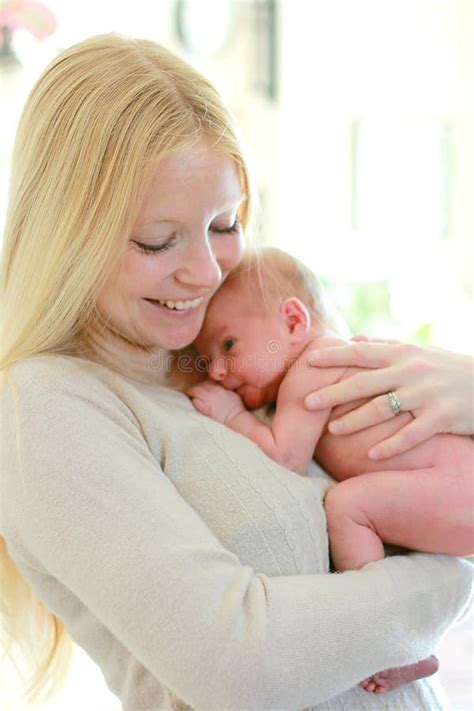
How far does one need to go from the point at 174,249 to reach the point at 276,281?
0.32 metres

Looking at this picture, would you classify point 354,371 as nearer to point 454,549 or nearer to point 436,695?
point 454,549

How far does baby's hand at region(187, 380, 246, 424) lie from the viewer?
135 centimetres

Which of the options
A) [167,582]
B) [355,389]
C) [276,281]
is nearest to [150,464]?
[167,582]

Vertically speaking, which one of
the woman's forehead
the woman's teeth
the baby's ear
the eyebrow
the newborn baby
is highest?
the woman's forehead

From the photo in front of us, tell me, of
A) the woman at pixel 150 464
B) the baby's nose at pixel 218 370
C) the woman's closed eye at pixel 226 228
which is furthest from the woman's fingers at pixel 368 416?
the woman's closed eye at pixel 226 228

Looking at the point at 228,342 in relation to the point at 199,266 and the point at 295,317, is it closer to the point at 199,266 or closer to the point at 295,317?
the point at 295,317

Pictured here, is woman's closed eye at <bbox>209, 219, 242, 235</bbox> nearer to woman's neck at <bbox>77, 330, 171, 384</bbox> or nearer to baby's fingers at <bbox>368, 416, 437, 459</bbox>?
woman's neck at <bbox>77, 330, 171, 384</bbox>

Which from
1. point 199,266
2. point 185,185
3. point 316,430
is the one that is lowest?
point 316,430

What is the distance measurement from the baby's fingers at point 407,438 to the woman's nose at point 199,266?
0.36 m

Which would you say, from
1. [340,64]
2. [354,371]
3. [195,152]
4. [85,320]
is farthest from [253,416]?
[340,64]

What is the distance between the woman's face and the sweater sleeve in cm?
17

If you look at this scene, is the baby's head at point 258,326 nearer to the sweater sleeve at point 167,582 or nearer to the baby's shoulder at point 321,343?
the baby's shoulder at point 321,343

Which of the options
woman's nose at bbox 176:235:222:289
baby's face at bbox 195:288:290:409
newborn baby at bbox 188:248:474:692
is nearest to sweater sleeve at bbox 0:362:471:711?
newborn baby at bbox 188:248:474:692

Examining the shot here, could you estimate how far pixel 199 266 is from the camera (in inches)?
48.6
